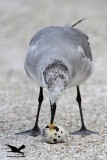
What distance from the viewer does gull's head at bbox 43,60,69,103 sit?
17.8 feet

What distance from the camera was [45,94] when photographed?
10398 millimetres

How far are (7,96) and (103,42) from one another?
602 cm

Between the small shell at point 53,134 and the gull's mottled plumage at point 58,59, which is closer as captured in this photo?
the gull's mottled plumage at point 58,59

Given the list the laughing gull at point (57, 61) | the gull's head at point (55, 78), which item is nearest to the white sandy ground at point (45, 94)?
the laughing gull at point (57, 61)

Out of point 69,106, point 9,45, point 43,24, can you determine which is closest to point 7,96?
point 69,106

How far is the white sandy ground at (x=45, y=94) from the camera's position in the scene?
610 centimetres

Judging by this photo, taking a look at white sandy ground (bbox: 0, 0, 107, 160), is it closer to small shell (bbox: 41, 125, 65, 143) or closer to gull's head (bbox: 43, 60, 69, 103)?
small shell (bbox: 41, 125, 65, 143)

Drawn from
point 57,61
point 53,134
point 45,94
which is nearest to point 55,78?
point 57,61

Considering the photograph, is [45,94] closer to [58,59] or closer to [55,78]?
[58,59]

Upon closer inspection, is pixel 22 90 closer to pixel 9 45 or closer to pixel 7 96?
pixel 7 96

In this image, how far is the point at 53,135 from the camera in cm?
615

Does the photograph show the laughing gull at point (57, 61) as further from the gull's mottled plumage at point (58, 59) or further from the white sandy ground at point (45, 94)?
the white sandy ground at point (45, 94)

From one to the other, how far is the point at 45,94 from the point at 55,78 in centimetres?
498

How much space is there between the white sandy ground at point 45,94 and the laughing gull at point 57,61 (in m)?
0.42
